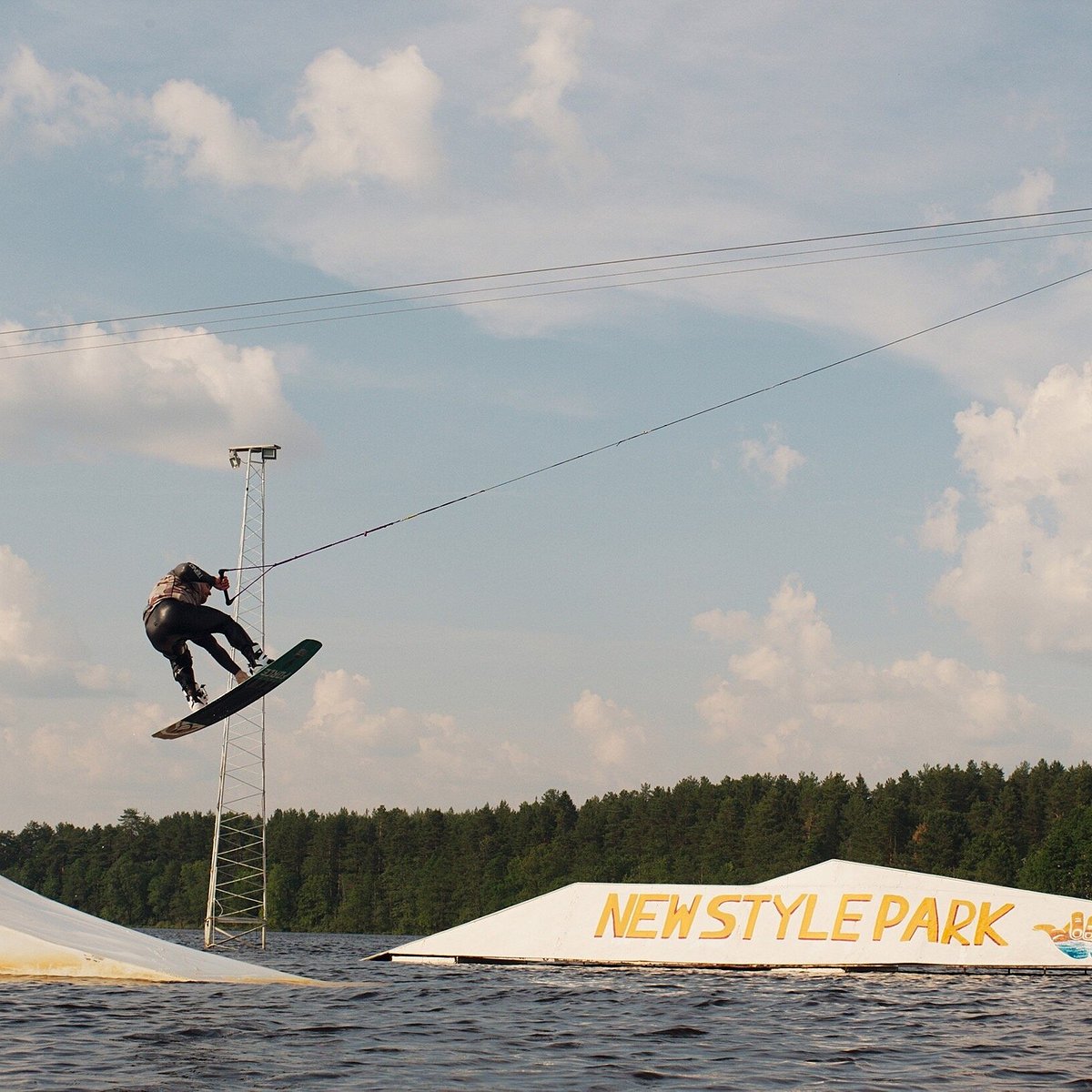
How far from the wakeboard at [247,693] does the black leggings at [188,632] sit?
1.11 metres

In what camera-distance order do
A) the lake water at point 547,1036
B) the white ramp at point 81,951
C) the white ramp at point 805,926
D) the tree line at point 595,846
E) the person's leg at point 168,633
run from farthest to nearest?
the tree line at point 595,846 → the white ramp at point 805,926 → the white ramp at point 81,951 → the person's leg at point 168,633 → the lake water at point 547,1036

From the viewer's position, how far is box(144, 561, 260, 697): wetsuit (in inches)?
977

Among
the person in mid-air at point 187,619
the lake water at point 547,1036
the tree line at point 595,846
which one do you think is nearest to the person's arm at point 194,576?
the person in mid-air at point 187,619

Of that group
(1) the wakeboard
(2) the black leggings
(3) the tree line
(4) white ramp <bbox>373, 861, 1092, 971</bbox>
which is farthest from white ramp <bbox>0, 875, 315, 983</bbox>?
(3) the tree line

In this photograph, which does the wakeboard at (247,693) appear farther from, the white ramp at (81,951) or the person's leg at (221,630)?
the white ramp at (81,951)

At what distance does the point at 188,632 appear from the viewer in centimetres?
2498

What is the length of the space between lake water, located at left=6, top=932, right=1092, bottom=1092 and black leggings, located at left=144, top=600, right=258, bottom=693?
7.22 metres

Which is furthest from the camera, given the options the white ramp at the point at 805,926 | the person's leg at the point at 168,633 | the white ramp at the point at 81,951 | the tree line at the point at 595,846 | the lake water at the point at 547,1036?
the tree line at the point at 595,846

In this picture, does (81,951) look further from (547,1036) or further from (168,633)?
(547,1036)

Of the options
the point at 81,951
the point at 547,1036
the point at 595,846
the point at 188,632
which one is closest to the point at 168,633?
the point at 188,632

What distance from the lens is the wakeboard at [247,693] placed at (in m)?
27.2

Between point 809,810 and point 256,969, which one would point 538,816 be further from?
point 256,969

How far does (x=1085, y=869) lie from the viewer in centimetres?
10625

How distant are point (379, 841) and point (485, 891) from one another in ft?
81.7
